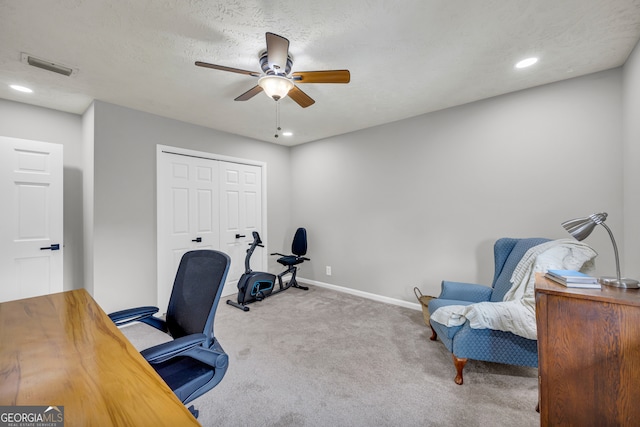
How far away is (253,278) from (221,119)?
215 centimetres

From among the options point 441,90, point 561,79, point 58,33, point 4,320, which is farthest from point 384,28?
point 4,320

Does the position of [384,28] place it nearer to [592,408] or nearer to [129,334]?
[592,408]

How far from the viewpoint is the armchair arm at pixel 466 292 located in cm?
242

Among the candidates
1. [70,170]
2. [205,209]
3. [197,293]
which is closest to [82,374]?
[197,293]

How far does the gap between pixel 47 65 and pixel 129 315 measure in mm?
2215

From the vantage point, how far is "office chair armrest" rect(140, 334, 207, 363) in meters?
1.05

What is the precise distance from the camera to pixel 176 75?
2.29 m

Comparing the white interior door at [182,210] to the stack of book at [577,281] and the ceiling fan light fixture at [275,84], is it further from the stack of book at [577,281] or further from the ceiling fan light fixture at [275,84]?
the stack of book at [577,281]

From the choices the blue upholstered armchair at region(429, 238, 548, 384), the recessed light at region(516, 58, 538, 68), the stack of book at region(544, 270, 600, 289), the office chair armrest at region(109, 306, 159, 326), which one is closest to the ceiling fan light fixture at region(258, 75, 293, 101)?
the office chair armrest at region(109, 306, 159, 326)

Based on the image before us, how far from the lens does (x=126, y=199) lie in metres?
2.98

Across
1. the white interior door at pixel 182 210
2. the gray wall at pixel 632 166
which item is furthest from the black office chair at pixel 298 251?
the gray wall at pixel 632 166

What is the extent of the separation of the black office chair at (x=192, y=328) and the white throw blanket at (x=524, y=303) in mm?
1623

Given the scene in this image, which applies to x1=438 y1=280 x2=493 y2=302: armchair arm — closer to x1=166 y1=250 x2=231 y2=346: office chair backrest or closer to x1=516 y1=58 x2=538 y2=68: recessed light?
x1=516 y1=58 x2=538 y2=68: recessed light

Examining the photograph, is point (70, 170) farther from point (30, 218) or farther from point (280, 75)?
point (280, 75)
